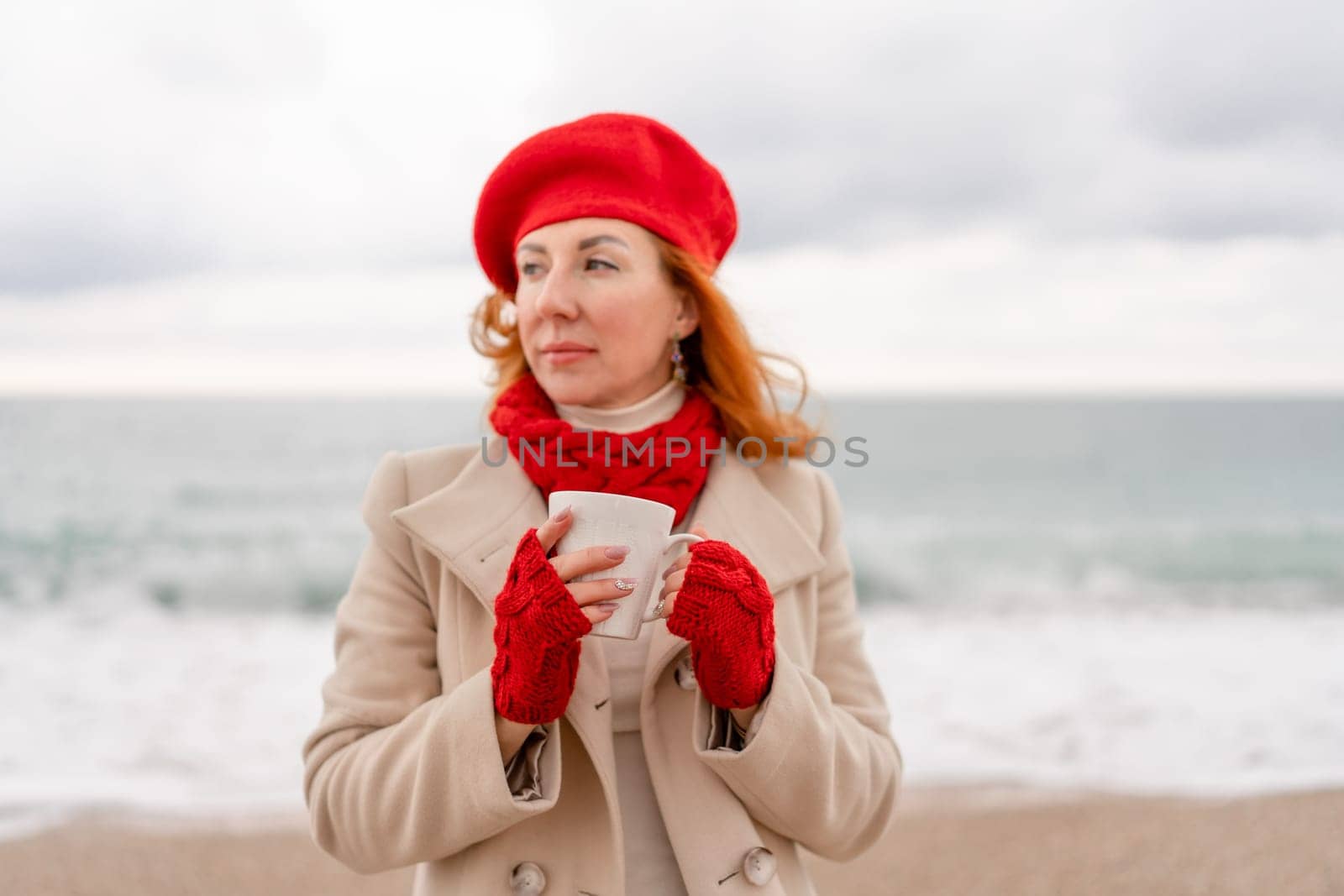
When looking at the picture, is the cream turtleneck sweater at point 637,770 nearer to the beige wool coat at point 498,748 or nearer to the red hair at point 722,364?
the beige wool coat at point 498,748

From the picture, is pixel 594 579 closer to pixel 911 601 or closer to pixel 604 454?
pixel 604 454

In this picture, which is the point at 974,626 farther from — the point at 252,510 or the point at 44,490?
the point at 44,490

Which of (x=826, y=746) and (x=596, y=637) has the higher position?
(x=596, y=637)

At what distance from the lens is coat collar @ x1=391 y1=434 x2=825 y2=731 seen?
1.69 meters

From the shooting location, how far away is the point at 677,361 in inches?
79.5

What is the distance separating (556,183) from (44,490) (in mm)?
15379

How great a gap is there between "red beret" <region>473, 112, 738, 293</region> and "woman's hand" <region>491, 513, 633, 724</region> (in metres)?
0.66

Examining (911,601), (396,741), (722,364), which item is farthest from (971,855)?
(911,601)

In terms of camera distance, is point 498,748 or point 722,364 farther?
point 722,364

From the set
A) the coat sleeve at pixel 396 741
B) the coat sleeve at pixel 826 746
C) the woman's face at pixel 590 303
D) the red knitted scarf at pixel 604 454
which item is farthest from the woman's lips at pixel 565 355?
the coat sleeve at pixel 826 746

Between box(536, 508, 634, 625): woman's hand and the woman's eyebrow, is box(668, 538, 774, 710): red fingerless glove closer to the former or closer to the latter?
box(536, 508, 634, 625): woman's hand

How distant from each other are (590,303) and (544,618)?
0.63m

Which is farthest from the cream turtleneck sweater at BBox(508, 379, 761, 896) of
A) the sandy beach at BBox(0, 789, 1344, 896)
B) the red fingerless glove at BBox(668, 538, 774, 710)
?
the sandy beach at BBox(0, 789, 1344, 896)

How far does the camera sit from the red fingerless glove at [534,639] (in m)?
1.36
